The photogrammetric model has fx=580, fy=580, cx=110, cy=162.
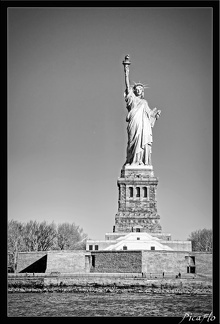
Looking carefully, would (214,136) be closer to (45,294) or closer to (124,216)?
(45,294)

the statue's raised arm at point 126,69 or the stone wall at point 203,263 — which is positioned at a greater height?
the statue's raised arm at point 126,69

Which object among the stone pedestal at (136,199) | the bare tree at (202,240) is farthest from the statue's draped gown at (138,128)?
the bare tree at (202,240)

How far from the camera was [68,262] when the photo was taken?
1603 inches

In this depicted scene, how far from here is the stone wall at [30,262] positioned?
43.5 m

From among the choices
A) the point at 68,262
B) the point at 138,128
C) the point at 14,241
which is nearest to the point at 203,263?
the point at 68,262

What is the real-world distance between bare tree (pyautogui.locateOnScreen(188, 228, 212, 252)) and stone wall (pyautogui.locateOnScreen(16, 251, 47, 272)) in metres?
20.8

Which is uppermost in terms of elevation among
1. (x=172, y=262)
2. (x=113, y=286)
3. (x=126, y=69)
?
(x=126, y=69)

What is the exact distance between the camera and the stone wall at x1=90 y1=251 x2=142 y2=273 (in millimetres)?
38469

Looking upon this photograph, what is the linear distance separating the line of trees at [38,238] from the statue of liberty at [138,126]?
12767 millimetres

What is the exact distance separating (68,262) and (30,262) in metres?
4.77

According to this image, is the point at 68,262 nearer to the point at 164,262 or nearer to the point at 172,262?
the point at 164,262

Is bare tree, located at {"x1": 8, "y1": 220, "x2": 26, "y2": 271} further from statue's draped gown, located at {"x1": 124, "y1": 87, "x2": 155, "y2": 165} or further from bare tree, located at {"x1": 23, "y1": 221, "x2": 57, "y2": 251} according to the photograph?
statue's draped gown, located at {"x1": 124, "y1": 87, "x2": 155, "y2": 165}

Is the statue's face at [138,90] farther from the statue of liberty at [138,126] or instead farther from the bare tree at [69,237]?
the bare tree at [69,237]
